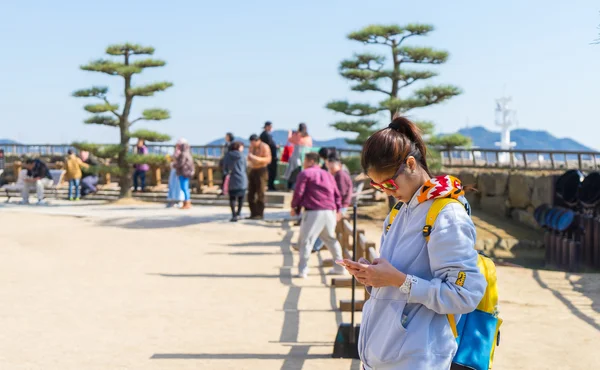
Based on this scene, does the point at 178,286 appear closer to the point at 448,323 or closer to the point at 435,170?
the point at 448,323

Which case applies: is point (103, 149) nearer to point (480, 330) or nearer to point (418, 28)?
point (418, 28)

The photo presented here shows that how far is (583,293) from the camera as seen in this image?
30.7 ft

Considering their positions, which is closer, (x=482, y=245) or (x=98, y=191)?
(x=482, y=245)

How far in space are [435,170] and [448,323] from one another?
54.2 ft

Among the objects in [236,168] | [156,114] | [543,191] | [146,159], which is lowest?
[543,191]

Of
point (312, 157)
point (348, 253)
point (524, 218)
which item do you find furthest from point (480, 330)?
point (524, 218)

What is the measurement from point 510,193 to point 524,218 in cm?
102

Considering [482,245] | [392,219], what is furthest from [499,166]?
[392,219]

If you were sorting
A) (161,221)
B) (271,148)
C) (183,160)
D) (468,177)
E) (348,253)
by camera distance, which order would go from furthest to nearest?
1. (468,177)
2. (271,148)
3. (183,160)
4. (161,221)
5. (348,253)

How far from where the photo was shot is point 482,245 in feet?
56.5

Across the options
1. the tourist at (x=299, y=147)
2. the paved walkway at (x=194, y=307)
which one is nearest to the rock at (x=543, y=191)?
the tourist at (x=299, y=147)

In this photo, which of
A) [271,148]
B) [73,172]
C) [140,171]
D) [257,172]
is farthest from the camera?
[140,171]

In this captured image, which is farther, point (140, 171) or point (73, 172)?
point (140, 171)

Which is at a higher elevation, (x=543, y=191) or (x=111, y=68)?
(x=111, y=68)
